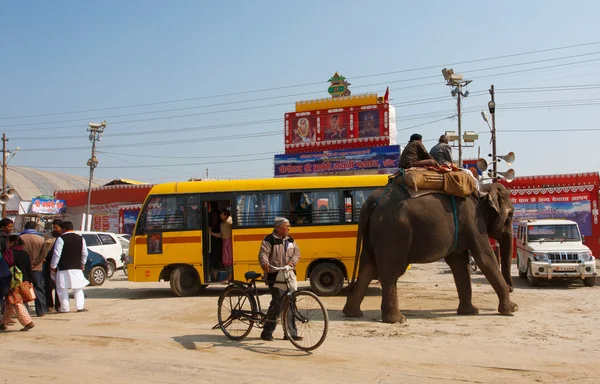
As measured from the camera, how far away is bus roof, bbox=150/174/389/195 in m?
14.1

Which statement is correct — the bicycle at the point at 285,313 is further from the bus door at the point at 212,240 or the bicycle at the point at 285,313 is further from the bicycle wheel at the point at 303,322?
the bus door at the point at 212,240

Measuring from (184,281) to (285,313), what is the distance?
6.89 m

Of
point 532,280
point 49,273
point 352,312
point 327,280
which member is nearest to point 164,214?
point 49,273

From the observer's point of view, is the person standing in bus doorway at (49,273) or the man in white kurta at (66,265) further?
the person standing in bus doorway at (49,273)

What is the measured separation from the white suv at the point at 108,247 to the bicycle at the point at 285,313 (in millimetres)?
11990

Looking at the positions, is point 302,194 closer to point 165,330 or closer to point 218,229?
point 218,229

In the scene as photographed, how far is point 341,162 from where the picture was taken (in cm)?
4294

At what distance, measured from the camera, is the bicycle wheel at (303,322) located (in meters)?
7.78

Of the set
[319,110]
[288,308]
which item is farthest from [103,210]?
[288,308]

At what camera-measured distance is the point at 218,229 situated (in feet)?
47.6

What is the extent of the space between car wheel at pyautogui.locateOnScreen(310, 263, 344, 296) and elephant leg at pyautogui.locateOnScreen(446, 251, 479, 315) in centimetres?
312

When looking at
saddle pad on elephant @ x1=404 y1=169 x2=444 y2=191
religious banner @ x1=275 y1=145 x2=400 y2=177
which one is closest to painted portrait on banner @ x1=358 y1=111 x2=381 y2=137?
religious banner @ x1=275 y1=145 x2=400 y2=177

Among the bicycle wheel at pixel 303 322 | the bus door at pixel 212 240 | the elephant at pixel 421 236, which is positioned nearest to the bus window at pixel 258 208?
the bus door at pixel 212 240

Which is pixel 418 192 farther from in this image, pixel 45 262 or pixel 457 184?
pixel 45 262
